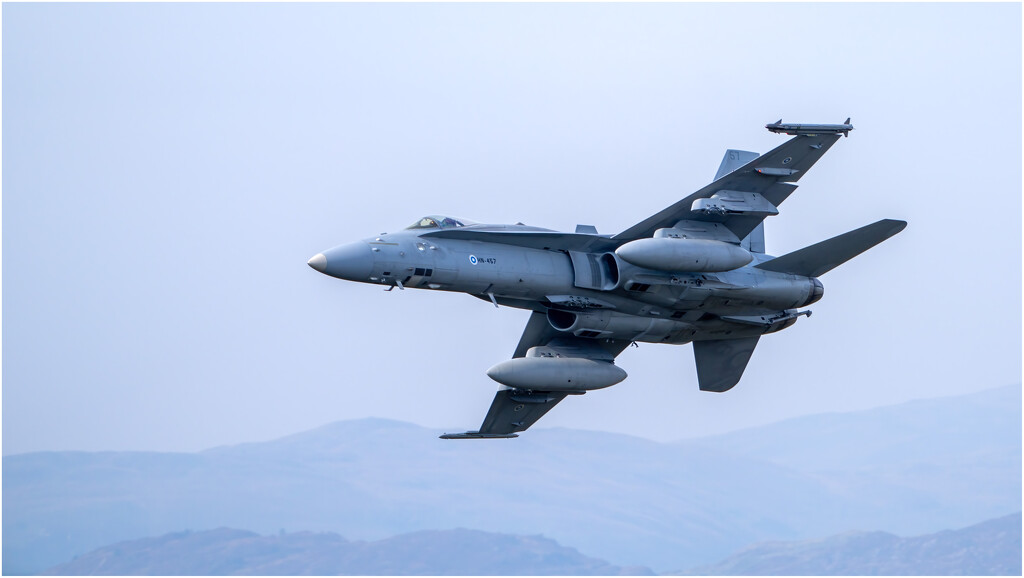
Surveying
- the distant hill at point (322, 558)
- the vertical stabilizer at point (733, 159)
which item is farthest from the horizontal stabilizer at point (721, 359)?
the distant hill at point (322, 558)

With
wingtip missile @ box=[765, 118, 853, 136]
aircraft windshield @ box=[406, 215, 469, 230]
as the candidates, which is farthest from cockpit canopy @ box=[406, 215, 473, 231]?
wingtip missile @ box=[765, 118, 853, 136]

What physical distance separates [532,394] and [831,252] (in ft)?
23.2

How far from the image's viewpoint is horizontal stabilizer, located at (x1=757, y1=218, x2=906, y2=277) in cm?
2672

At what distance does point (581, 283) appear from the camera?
25594 millimetres

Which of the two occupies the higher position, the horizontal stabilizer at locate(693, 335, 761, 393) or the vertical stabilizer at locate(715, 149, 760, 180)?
the vertical stabilizer at locate(715, 149, 760, 180)

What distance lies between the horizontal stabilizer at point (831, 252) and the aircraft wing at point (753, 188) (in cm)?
148

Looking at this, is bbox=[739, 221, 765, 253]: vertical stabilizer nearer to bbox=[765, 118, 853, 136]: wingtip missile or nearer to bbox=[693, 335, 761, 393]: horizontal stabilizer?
bbox=[693, 335, 761, 393]: horizontal stabilizer

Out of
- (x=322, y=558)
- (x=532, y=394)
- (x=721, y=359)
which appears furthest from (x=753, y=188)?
(x=322, y=558)

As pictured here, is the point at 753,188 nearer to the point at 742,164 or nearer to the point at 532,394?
the point at 742,164

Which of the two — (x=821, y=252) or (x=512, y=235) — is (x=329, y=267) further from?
(x=821, y=252)

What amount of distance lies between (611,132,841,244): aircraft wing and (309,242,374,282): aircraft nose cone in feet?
15.9

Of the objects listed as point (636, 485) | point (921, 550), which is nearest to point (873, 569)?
point (921, 550)

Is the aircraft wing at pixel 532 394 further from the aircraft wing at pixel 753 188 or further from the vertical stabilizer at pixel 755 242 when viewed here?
the aircraft wing at pixel 753 188

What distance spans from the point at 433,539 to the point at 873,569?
3001 cm
